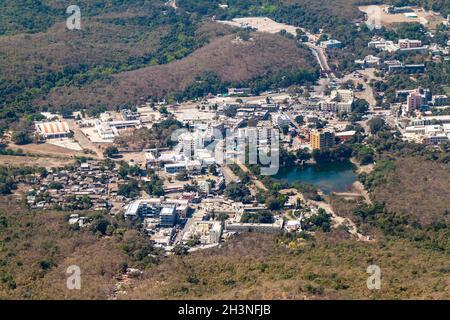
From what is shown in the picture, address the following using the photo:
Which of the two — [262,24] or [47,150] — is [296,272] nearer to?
[47,150]

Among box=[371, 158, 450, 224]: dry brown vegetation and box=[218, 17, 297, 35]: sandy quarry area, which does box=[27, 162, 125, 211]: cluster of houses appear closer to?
box=[371, 158, 450, 224]: dry brown vegetation

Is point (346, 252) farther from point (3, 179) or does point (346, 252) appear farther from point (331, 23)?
point (331, 23)

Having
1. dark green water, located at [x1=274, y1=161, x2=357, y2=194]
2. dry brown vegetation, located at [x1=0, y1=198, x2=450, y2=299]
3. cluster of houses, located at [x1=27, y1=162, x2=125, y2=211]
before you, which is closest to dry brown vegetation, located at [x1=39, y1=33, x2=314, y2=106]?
cluster of houses, located at [x1=27, y1=162, x2=125, y2=211]

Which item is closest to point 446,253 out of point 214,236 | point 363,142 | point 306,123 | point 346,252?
point 346,252

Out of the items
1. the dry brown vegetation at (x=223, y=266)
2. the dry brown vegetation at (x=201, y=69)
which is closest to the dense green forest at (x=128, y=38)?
the dry brown vegetation at (x=201, y=69)

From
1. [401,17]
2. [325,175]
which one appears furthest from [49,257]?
[401,17]
